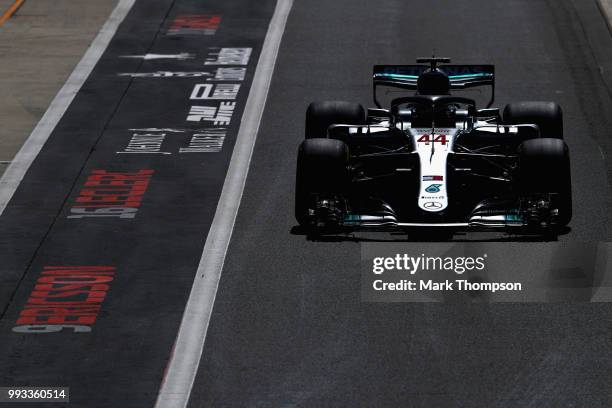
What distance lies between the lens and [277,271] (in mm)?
20844

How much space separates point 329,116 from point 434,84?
5.57 feet

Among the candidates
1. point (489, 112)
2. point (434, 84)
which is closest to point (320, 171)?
point (434, 84)

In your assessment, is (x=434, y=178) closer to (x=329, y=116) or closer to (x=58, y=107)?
(x=329, y=116)

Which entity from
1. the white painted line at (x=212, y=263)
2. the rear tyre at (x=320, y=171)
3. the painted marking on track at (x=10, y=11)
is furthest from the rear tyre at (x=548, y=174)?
the painted marking on track at (x=10, y=11)

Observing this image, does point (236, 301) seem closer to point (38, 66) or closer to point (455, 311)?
point (455, 311)

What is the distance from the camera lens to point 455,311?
1925 cm

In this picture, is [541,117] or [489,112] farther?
[489,112]

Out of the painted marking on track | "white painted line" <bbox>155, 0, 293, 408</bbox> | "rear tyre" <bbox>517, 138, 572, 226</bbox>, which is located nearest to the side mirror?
"rear tyre" <bbox>517, 138, 572, 226</bbox>

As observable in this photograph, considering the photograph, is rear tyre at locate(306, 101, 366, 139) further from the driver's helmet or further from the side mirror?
the side mirror

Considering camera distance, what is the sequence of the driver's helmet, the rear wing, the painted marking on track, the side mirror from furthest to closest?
the painted marking on track
the rear wing
the driver's helmet
the side mirror

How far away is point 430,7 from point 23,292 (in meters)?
19.2

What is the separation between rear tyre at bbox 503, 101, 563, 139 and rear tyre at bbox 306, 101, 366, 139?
2256mm

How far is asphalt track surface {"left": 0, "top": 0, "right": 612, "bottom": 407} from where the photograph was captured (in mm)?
17156

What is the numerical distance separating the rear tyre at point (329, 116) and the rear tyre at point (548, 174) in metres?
3.41
